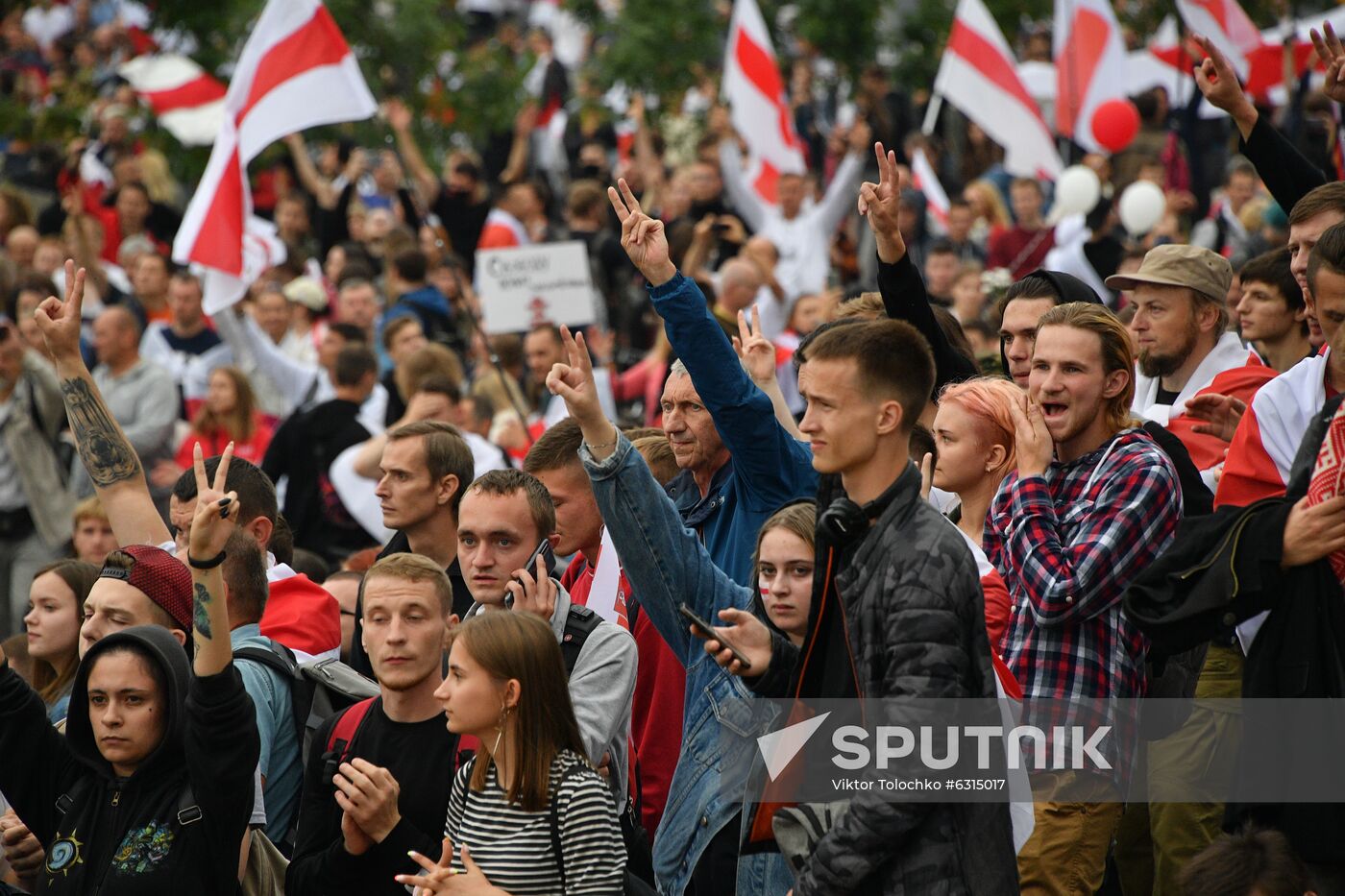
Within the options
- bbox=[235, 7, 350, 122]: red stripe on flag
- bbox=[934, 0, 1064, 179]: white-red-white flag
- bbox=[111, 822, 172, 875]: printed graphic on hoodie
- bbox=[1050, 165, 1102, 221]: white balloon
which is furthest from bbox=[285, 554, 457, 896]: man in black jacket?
bbox=[934, 0, 1064, 179]: white-red-white flag

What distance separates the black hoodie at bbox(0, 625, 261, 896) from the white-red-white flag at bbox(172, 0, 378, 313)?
5.60m

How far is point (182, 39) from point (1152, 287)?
1807cm

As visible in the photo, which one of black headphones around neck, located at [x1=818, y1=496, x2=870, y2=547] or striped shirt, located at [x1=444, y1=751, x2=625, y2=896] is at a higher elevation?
black headphones around neck, located at [x1=818, y1=496, x2=870, y2=547]

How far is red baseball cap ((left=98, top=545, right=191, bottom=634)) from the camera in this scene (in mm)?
5488

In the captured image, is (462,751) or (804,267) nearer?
(462,751)

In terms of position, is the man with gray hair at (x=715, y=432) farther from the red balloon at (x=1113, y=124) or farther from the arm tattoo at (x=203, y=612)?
the red balloon at (x=1113, y=124)

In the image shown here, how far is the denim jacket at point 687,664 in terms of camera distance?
4.68 m

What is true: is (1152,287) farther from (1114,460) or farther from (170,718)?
(170,718)

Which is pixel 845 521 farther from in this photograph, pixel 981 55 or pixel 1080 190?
pixel 981 55

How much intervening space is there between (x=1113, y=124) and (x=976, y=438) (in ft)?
31.8

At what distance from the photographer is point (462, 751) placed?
193 inches

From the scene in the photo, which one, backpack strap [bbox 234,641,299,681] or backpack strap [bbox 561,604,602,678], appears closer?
backpack strap [bbox 561,604,602,678]

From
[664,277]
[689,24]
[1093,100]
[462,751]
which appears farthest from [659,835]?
A: [689,24]

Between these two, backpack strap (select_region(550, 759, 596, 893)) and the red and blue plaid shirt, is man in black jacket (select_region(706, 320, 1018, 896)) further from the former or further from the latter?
the red and blue plaid shirt
